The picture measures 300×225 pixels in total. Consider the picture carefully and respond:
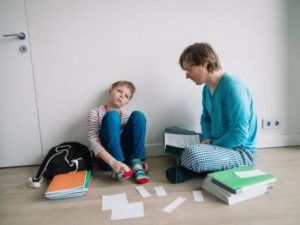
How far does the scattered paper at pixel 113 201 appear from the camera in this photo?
1.27 m

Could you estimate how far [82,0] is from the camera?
168cm

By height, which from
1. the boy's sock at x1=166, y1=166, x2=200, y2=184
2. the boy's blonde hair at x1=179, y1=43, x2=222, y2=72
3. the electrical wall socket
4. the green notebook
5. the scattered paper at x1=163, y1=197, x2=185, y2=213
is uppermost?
the boy's blonde hair at x1=179, y1=43, x2=222, y2=72

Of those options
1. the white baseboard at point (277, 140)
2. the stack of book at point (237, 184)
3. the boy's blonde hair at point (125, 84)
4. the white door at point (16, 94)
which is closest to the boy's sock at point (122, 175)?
the stack of book at point (237, 184)

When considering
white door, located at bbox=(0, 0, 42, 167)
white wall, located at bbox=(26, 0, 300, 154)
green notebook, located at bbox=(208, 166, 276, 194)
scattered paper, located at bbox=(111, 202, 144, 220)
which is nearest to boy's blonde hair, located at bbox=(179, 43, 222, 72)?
white wall, located at bbox=(26, 0, 300, 154)

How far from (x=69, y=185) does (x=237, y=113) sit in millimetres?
1019

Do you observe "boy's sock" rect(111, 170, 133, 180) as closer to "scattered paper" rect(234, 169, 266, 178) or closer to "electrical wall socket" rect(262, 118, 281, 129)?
"scattered paper" rect(234, 169, 266, 178)

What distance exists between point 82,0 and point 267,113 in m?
1.60

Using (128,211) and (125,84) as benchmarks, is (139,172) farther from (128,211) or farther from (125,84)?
(125,84)

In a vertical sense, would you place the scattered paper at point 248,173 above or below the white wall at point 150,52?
below

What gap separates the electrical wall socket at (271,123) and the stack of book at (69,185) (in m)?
1.38

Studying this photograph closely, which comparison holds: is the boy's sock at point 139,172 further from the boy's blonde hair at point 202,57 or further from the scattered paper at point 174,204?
the boy's blonde hair at point 202,57

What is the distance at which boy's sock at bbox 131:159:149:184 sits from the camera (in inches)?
58.5

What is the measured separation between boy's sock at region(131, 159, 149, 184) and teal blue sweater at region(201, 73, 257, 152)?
1.57 ft

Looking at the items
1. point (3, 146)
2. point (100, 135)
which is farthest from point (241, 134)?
point (3, 146)
